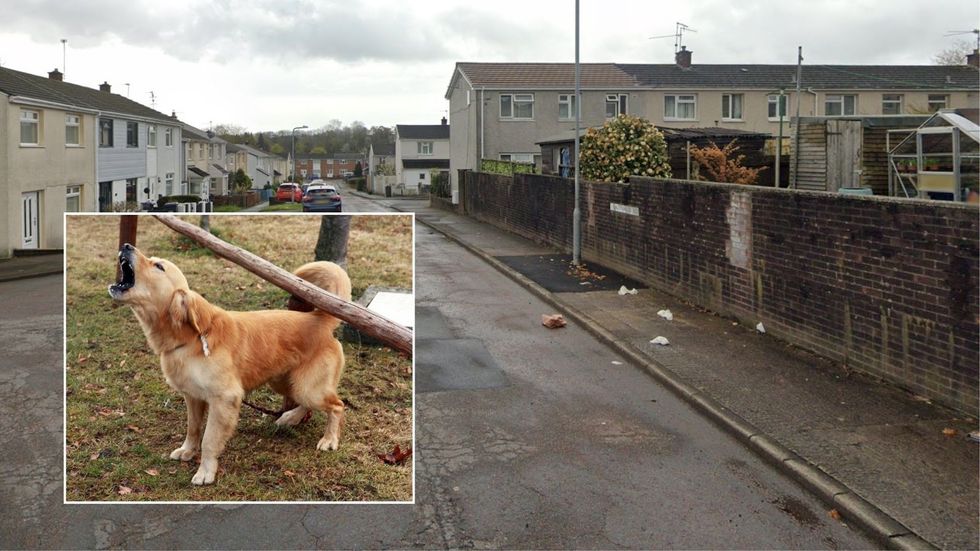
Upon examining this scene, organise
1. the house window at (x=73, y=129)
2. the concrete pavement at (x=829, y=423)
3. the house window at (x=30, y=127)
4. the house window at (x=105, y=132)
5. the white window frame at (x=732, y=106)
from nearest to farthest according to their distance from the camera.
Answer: the concrete pavement at (x=829, y=423) → the house window at (x=30, y=127) → the house window at (x=73, y=129) → the house window at (x=105, y=132) → the white window frame at (x=732, y=106)

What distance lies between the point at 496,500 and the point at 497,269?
13.8m

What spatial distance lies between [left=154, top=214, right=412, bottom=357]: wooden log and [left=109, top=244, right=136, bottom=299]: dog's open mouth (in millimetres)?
198

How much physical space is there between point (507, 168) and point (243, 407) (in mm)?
31134

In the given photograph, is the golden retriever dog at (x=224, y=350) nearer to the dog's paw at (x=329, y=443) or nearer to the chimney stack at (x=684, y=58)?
the dog's paw at (x=329, y=443)

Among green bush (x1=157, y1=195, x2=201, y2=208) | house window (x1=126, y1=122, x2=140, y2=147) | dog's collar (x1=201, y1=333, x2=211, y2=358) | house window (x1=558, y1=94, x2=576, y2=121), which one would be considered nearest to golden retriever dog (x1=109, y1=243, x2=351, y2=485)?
dog's collar (x1=201, y1=333, x2=211, y2=358)

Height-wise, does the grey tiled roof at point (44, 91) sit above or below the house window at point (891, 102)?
below

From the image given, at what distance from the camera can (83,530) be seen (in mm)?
5832

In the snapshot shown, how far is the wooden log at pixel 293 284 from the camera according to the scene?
2.61 meters

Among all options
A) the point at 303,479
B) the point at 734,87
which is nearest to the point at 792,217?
the point at 303,479

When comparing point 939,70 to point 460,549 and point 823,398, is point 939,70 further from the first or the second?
point 460,549

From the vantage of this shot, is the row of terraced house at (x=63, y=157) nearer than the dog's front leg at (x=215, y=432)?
No

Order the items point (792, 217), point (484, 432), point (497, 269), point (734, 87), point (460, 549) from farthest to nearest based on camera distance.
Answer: point (734, 87), point (497, 269), point (792, 217), point (484, 432), point (460, 549)

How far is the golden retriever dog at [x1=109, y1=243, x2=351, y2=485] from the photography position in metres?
2.48

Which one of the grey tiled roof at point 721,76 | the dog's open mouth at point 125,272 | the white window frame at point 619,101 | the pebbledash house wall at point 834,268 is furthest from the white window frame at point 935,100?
the dog's open mouth at point 125,272
